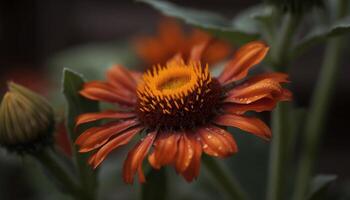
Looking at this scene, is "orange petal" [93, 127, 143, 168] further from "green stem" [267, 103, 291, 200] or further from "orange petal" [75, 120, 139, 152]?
"green stem" [267, 103, 291, 200]

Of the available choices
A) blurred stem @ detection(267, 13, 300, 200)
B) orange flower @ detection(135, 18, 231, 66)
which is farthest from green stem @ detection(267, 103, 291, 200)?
orange flower @ detection(135, 18, 231, 66)

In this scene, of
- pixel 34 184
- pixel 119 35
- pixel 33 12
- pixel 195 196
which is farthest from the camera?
pixel 33 12

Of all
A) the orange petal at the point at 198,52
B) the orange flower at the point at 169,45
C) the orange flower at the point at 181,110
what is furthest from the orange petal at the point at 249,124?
the orange flower at the point at 169,45

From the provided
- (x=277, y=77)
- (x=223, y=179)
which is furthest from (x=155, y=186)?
(x=277, y=77)

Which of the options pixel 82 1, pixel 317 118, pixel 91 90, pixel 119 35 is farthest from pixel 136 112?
pixel 82 1

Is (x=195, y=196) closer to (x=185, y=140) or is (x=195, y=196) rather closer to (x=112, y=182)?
(x=112, y=182)

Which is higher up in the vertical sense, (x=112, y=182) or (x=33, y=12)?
(x=33, y=12)

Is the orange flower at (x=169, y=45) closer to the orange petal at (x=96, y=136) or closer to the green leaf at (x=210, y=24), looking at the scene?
the green leaf at (x=210, y=24)
